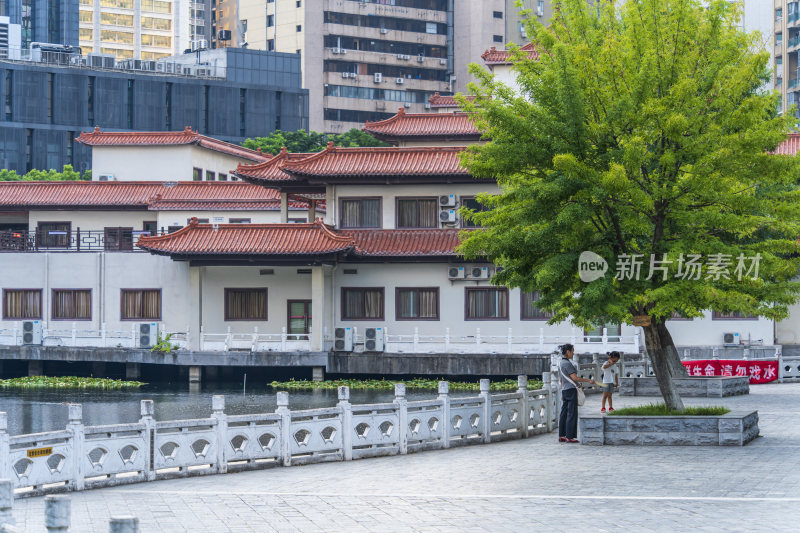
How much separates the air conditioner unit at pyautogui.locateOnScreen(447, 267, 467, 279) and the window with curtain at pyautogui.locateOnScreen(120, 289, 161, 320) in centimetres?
1203

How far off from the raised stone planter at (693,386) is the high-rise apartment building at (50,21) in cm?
11206

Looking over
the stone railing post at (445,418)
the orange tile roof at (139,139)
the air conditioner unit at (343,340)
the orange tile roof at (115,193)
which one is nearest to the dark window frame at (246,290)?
the air conditioner unit at (343,340)

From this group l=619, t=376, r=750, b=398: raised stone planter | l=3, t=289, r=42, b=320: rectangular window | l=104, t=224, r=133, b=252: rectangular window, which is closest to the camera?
l=619, t=376, r=750, b=398: raised stone planter

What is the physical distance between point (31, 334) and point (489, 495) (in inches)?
1404

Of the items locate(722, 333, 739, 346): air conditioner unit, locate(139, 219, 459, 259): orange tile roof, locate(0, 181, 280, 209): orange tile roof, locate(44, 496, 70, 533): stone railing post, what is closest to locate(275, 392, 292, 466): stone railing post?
locate(44, 496, 70, 533): stone railing post

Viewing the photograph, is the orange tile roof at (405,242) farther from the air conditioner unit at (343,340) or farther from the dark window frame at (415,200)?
the air conditioner unit at (343,340)

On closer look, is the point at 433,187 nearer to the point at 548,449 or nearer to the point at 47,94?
the point at 548,449

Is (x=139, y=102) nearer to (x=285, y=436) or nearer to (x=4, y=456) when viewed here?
(x=285, y=436)

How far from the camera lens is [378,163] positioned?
46719mm

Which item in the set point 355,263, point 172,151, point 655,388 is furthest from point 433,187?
point 172,151

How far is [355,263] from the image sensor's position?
46.8 m

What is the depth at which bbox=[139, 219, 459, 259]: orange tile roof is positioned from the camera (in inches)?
1775

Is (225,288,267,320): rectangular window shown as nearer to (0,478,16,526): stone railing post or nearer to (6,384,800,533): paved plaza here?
(6,384,800,533): paved plaza

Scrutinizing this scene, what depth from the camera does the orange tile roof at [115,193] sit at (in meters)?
54.8
